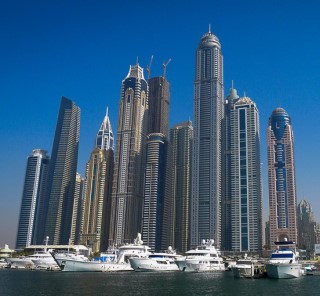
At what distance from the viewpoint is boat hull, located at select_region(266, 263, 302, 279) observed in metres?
109

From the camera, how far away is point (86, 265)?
14525 cm

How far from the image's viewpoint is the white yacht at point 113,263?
472 ft

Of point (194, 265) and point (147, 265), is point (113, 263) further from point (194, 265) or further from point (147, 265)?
point (194, 265)

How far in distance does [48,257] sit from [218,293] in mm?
116903

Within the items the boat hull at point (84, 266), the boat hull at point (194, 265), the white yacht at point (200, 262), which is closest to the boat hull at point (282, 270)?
the boat hull at point (194, 265)

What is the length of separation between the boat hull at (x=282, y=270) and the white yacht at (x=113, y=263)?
6085 centimetres

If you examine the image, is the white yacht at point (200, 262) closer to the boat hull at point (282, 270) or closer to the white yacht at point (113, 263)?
the white yacht at point (113, 263)

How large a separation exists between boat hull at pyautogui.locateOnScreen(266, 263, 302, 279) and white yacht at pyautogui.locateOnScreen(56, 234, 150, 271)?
200 feet

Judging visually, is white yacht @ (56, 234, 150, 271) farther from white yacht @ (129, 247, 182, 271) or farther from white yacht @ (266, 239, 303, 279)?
white yacht @ (266, 239, 303, 279)

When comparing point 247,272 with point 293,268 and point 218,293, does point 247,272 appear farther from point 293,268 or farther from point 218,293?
point 218,293

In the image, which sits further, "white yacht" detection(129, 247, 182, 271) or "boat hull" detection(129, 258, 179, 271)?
"white yacht" detection(129, 247, 182, 271)

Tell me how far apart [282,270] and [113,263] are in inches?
2631

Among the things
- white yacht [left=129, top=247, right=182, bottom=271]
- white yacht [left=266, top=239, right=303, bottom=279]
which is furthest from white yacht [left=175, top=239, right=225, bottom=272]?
white yacht [left=266, top=239, right=303, bottom=279]

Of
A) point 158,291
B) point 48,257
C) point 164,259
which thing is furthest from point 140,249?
point 158,291
